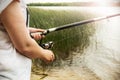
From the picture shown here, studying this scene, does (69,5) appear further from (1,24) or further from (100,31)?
(1,24)

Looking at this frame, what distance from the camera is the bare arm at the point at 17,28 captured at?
738 millimetres

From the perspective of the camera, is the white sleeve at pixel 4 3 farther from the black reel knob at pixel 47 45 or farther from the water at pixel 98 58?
the water at pixel 98 58

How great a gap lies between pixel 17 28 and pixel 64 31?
890 mm

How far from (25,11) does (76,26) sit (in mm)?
899

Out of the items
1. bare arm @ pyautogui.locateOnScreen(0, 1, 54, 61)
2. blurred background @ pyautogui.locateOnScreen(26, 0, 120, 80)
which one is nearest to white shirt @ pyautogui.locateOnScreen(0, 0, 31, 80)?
bare arm @ pyautogui.locateOnScreen(0, 1, 54, 61)

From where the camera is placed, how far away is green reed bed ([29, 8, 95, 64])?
1570 millimetres

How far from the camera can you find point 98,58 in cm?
178

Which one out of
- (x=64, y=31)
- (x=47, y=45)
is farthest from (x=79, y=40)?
(x=47, y=45)

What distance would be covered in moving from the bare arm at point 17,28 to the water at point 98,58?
0.86 m

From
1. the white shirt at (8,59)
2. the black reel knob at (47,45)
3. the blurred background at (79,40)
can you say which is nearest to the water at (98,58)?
the blurred background at (79,40)

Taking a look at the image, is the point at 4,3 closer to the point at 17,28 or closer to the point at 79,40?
the point at 17,28

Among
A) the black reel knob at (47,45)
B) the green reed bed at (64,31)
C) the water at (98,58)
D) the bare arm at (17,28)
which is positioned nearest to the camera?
the bare arm at (17,28)

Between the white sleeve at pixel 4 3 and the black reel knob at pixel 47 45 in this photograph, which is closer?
the white sleeve at pixel 4 3

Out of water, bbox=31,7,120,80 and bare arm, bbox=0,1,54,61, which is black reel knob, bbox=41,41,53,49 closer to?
water, bbox=31,7,120,80
